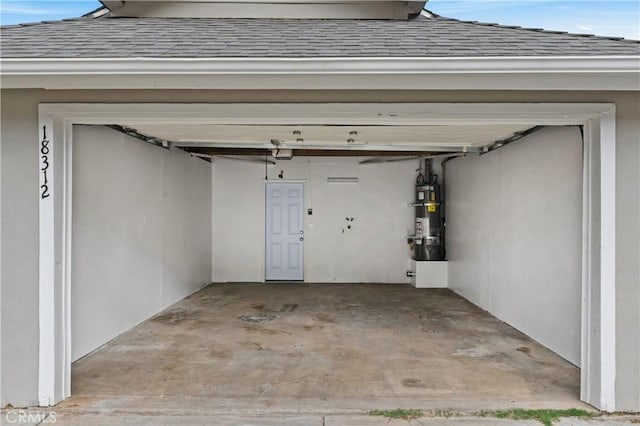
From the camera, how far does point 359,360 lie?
12.0 feet

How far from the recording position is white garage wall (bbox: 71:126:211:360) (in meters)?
3.70

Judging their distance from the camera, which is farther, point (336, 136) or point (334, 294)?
point (334, 294)

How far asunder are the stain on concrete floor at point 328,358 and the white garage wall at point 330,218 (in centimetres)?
209

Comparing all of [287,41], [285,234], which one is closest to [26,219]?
[287,41]

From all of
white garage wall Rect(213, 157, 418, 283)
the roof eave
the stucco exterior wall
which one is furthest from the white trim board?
white garage wall Rect(213, 157, 418, 283)

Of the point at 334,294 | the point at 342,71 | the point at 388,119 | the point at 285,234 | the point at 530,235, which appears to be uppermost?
the point at 342,71

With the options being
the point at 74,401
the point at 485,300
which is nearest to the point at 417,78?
the point at 74,401

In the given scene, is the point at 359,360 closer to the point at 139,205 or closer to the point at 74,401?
the point at 74,401

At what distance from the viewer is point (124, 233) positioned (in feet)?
14.5

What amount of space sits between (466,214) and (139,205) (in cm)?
480

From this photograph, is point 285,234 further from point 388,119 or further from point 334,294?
point 388,119

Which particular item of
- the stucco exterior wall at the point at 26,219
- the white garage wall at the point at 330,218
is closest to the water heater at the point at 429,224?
the white garage wall at the point at 330,218

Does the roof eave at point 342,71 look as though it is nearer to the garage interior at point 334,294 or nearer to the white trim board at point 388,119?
the white trim board at point 388,119

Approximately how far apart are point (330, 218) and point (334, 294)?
5.63 ft
